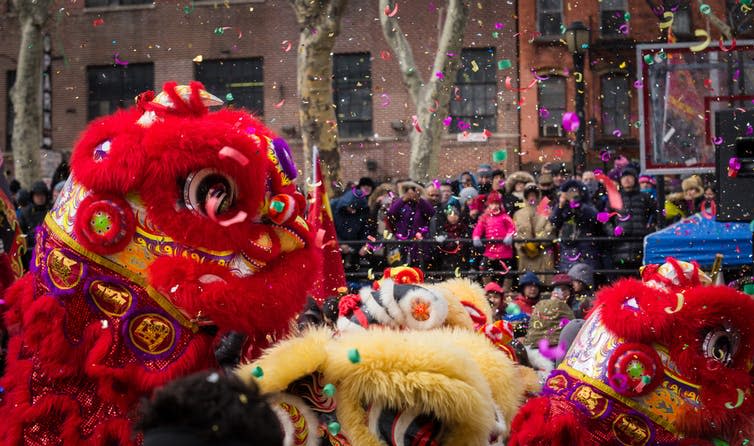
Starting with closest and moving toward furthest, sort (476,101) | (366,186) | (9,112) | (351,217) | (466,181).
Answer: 1. (351,217)
2. (366,186)
3. (466,181)
4. (476,101)
5. (9,112)

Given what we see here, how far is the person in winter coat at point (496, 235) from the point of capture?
10688 millimetres

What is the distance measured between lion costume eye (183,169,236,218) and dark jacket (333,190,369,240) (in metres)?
6.96

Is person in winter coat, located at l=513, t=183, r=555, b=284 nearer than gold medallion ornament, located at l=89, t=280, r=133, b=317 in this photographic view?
No

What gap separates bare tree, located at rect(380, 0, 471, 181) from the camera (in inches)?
706

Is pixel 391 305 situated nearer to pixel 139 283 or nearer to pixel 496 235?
pixel 139 283

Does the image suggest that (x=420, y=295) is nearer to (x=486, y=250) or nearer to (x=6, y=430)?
(x=6, y=430)

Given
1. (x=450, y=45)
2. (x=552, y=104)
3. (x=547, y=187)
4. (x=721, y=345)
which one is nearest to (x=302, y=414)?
(x=721, y=345)

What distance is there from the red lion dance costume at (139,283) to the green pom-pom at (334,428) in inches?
28.5

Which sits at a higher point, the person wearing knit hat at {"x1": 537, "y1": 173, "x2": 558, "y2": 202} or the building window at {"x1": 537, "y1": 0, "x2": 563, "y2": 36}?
the building window at {"x1": 537, "y1": 0, "x2": 563, "y2": 36}

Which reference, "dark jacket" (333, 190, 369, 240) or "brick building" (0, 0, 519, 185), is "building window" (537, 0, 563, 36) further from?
"dark jacket" (333, 190, 369, 240)

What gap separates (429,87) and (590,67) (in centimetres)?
847

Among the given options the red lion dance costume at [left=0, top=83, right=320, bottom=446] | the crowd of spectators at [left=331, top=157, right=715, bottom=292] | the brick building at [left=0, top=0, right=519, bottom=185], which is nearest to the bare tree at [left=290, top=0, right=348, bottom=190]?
the crowd of spectators at [left=331, top=157, right=715, bottom=292]

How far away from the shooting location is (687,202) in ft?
38.7

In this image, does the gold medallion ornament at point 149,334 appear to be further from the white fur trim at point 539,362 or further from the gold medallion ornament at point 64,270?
the white fur trim at point 539,362
